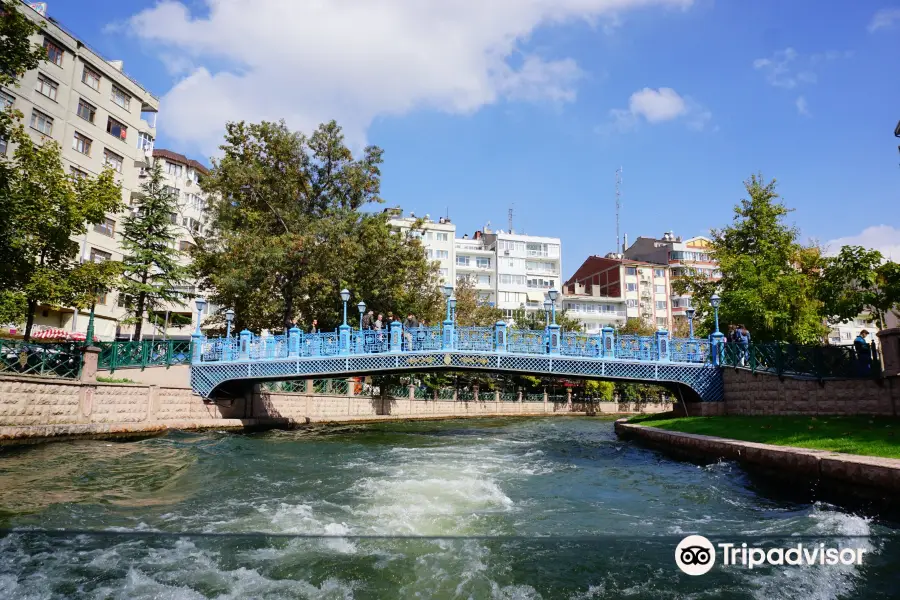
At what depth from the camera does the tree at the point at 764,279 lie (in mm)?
23703

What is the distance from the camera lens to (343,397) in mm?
32844

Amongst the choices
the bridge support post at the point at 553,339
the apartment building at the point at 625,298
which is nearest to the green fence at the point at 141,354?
the bridge support post at the point at 553,339

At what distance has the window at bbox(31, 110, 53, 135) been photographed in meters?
33.1

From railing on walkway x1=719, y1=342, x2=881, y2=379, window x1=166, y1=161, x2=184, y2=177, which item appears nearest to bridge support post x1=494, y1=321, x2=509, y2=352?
railing on walkway x1=719, y1=342, x2=881, y2=379

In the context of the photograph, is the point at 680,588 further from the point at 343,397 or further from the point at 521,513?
the point at 343,397

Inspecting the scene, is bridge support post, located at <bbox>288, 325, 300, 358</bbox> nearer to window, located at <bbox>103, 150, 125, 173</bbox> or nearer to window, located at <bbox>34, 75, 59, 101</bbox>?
window, located at <bbox>34, 75, 59, 101</bbox>

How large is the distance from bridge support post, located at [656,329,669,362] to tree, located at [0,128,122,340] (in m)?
19.5

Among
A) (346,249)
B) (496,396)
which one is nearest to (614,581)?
(346,249)

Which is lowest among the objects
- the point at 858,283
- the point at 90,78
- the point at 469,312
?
the point at 858,283

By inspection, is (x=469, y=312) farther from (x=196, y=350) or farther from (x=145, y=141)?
(x=145, y=141)

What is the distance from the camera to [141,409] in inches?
798

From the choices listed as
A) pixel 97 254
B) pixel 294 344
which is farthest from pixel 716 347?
pixel 97 254

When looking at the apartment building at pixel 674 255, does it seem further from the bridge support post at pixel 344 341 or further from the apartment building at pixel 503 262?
the bridge support post at pixel 344 341

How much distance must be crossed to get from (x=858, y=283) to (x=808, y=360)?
2480mm
